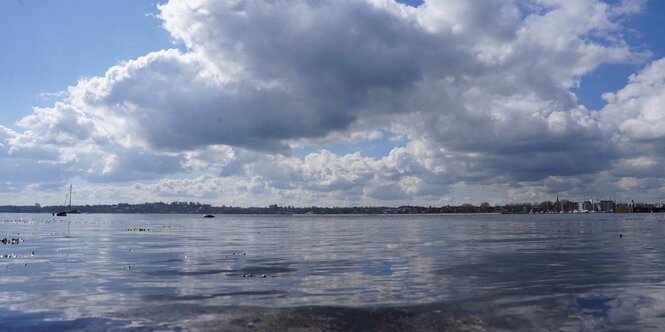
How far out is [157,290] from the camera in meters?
25.8

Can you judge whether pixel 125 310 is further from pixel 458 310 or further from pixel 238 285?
pixel 458 310

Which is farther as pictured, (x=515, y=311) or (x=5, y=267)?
(x=5, y=267)

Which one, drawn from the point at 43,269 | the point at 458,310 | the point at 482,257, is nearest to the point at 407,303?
the point at 458,310

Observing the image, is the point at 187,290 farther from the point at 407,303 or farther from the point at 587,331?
the point at 587,331

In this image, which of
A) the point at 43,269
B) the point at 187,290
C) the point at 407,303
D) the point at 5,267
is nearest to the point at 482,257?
the point at 407,303

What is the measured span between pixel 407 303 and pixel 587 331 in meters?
6.88

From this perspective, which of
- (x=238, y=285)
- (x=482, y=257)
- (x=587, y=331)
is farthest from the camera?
(x=482, y=257)

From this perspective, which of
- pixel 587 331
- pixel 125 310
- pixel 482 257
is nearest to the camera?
pixel 587 331

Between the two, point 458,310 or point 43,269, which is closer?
point 458,310

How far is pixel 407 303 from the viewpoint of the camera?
2166 centimetres

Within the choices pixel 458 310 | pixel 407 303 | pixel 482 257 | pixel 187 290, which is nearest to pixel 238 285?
pixel 187 290

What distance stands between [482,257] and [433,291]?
1764 cm

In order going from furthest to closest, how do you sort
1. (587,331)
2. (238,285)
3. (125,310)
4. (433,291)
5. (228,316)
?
(238,285) → (433,291) → (125,310) → (228,316) → (587,331)

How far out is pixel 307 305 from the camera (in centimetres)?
2153
